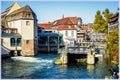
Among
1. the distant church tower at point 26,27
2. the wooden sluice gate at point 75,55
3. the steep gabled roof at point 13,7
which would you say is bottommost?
the wooden sluice gate at point 75,55

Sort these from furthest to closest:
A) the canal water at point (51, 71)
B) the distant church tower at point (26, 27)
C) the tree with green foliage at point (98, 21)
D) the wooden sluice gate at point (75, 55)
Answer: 1. the tree with green foliage at point (98, 21)
2. the distant church tower at point (26, 27)
3. the wooden sluice gate at point (75, 55)
4. the canal water at point (51, 71)

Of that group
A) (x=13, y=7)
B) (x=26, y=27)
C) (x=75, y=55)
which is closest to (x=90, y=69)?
(x=75, y=55)

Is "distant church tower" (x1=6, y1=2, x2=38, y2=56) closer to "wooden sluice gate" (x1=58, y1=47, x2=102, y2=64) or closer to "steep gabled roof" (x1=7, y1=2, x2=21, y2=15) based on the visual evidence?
"steep gabled roof" (x1=7, y1=2, x2=21, y2=15)

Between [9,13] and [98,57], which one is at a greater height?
[9,13]

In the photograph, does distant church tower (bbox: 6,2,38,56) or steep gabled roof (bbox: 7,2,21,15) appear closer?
distant church tower (bbox: 6,2,38,56)

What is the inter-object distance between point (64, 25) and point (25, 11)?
16166mm

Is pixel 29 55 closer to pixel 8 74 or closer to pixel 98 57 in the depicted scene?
pixel 98 57

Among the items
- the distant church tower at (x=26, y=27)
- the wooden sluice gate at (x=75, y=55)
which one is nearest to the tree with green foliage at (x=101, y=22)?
the distant church tower at (x=26, y=27)

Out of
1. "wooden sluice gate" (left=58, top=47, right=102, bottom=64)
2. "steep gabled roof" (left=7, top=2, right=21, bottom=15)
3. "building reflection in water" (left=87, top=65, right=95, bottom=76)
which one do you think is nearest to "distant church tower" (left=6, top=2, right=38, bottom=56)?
"steep gabled roof" (left=7, top=2, right=21, bottom=15)

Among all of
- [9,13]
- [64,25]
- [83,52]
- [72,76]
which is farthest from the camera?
[64,25]

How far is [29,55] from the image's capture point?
39.9 meters

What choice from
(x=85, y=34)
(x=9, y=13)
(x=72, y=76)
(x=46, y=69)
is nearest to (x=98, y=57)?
(x=46, y=69)

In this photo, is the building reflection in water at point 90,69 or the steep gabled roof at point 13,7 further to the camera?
the steep gabled roof at point 13,7

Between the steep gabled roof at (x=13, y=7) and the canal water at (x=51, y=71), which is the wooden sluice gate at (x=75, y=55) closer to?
the canal water at (x=51, y=71)
